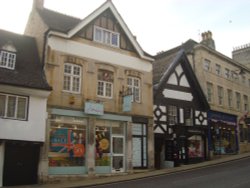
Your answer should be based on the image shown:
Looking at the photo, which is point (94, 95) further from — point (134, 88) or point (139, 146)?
point (139, 146)

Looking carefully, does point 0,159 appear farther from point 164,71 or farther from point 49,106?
point 164,71

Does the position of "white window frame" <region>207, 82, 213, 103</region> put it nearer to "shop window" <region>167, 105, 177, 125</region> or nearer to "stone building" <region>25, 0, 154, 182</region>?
"shop window" <region>167, 105, 177, 125</region>

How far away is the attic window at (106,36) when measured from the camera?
1911 centimetres

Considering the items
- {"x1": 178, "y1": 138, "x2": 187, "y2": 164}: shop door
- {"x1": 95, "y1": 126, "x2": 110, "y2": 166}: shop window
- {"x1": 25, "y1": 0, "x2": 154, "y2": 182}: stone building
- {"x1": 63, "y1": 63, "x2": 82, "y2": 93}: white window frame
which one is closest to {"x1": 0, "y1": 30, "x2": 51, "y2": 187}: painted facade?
{"x1": 25, "y1": 0, "x2": 154, "y2": 182}: stone building

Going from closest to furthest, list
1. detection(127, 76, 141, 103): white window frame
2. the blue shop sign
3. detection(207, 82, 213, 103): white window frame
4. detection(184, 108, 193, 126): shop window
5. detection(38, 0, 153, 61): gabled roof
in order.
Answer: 1. detection(38, 0, 153, 61): gabled roof
2. detection(127, 76, 141, 103): white window frame
3. detection(184, 108, 193, 126): shop window
4. the blue shop sign
5. detection(207, 82, 213, 103): white window frame

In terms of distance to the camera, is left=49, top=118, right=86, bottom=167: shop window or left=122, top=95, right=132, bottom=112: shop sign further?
left=122, top=95, right=132, bottom=112: shop sign

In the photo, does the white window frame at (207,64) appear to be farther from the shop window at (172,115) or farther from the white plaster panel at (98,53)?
the white plaster panel at (98,53)

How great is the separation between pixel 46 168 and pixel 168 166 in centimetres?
929

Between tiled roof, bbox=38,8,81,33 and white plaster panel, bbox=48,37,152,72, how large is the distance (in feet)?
2.53

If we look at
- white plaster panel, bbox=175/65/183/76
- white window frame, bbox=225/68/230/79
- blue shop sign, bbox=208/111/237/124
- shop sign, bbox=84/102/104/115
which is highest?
white window frame, bbox=225/68/230/79

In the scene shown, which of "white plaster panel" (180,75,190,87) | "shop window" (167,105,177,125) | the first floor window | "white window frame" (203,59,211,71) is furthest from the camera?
the first floor window

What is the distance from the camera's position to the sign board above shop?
57.2ft

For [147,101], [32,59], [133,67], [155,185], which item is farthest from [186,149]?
[32,59]

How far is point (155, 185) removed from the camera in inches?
533
